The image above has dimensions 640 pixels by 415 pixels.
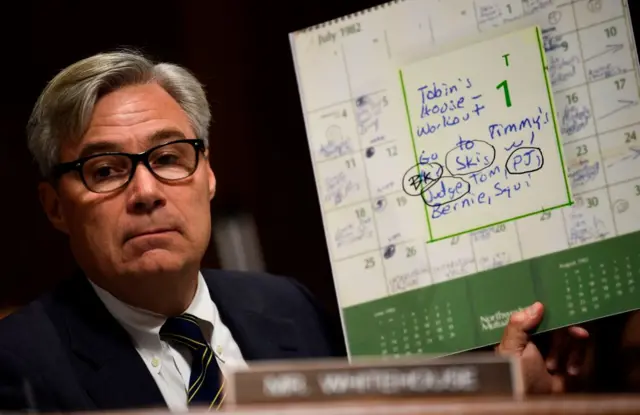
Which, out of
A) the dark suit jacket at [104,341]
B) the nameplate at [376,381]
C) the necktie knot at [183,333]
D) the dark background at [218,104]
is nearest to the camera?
the nameplate at [376,381]

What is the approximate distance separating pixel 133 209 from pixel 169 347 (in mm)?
256

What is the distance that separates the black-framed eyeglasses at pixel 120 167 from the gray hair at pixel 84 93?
0.05 m

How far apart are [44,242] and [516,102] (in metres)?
0.93

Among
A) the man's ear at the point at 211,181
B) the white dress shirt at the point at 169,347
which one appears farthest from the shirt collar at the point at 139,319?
the man's ear at the point at 211,181

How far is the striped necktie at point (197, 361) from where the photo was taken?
1327 mm

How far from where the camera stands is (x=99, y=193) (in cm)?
134

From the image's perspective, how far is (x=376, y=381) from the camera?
90 centimetres

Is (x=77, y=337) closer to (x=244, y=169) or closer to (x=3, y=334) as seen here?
(x=3, y=334)

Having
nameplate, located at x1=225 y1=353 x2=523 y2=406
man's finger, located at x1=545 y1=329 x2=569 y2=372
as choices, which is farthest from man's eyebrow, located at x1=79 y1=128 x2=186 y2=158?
man's finger, located at x1=545 y1=329 x2=569 y2=372

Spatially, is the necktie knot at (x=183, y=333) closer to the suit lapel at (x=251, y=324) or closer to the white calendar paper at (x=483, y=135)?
the suit lapel at (x=251, y=324)

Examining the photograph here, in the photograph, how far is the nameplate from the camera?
892 millimetres

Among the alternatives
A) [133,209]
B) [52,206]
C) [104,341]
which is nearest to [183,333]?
[104,341]

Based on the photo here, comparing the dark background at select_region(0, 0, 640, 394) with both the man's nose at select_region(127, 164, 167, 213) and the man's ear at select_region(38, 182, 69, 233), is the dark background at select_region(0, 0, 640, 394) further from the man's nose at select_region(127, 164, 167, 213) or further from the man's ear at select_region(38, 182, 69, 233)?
the man's nose at select_region(127, 164, 167, 213)

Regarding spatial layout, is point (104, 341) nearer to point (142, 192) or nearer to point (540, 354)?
point (142, 192)
